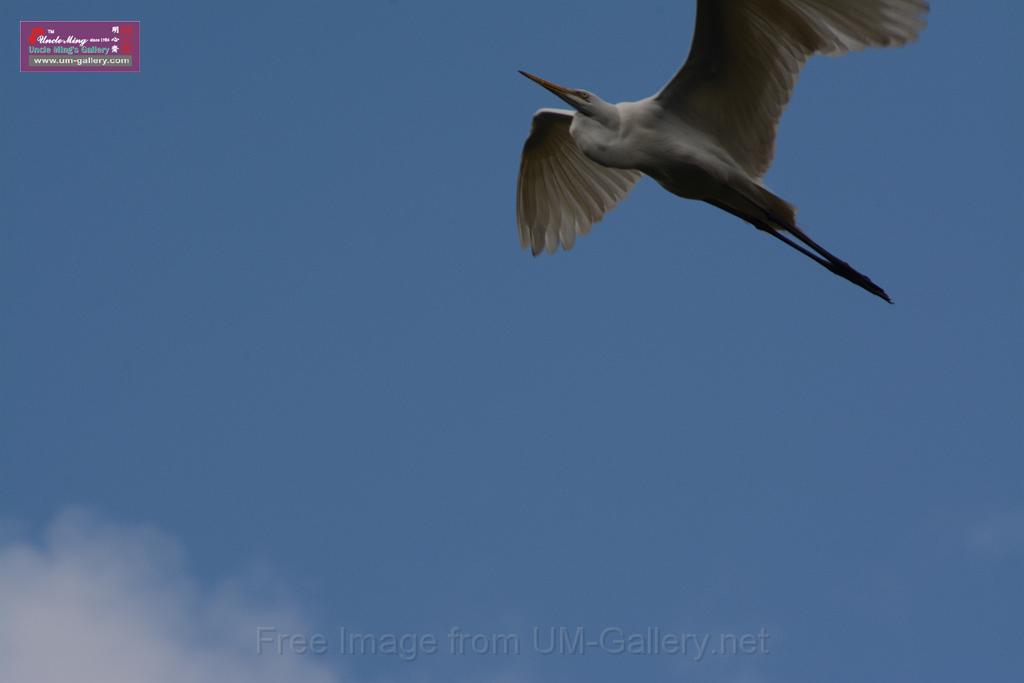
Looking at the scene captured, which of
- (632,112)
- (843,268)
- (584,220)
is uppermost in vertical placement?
(584,220)

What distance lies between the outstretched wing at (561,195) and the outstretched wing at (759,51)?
7.37 feet

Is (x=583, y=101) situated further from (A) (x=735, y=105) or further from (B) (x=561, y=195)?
(B) (x=561, y=195)

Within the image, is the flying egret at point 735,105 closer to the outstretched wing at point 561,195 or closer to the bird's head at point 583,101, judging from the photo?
the bird's head at point 583,101

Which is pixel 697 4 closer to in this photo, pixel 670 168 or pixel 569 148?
pixel 670 168

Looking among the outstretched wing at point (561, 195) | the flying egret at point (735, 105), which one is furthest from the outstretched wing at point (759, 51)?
the outstretched wing at point (561, 195)

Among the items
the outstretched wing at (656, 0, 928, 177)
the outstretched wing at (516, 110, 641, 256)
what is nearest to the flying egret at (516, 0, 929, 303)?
the outstretched wing at (656, 0, 928, 177)

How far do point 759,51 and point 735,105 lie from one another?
1.59ft

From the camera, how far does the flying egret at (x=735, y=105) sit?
1020cm

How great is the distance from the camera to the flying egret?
10203mm

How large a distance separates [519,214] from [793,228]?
10.1ft

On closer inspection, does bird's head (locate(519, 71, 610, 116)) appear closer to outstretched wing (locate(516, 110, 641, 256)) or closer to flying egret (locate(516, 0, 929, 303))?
flying egret (locate(516, 0, 929, 303))

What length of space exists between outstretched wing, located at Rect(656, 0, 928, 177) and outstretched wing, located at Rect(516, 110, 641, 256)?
2.25 m

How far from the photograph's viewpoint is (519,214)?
43.1 feet

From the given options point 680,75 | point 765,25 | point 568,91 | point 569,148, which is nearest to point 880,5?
point 765,25
